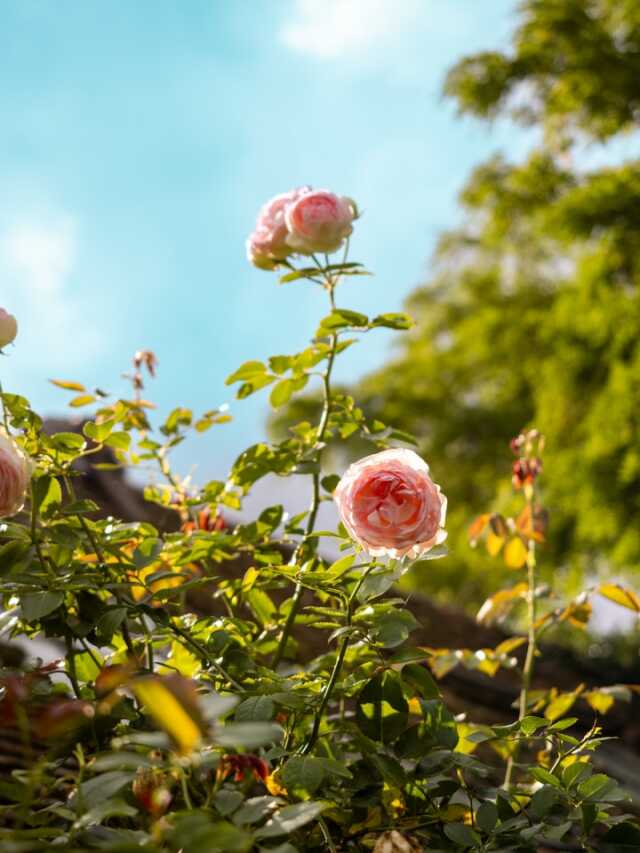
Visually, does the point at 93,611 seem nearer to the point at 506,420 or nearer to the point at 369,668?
the point at 369,668

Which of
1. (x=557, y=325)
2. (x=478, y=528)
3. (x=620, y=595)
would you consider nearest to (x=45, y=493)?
(x=478, y=528)

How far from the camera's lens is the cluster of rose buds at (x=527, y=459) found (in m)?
1.70

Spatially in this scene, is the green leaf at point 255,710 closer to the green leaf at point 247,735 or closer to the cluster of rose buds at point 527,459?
the green leaf at point 247,735

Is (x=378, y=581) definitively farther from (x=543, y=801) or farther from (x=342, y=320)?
(x=342, y=320)

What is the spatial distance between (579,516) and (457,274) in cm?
553

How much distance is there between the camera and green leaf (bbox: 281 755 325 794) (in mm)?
978

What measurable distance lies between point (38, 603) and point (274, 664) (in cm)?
42

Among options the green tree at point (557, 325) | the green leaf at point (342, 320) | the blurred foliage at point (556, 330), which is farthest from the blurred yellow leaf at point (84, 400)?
the blurred foliage at point (556, 330)

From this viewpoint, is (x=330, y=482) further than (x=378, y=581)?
Yes

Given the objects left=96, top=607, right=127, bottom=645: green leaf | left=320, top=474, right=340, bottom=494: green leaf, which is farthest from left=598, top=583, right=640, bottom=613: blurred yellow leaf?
left=96, top=607, right=127, bottom=645: green leaf

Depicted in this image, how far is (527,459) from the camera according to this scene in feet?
5.85

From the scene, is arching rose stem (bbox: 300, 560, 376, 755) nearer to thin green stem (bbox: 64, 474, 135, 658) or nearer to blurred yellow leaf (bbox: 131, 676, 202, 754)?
thin green stem (bbox: 64, 474, 135, 658)

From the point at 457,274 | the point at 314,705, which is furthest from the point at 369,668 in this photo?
the point at 457,274

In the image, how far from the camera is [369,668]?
1318 millimetres
